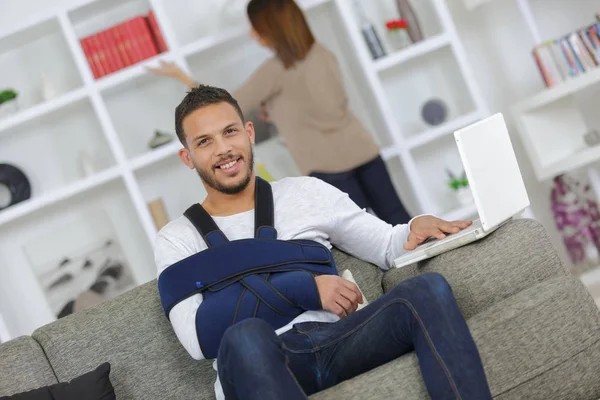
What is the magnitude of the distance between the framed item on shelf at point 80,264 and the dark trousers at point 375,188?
4.22 feet

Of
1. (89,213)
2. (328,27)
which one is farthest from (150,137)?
(328,27)

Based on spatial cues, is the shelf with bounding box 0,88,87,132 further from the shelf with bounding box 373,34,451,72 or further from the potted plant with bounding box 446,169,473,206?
the potted plant with bounding box 446,169,473,206

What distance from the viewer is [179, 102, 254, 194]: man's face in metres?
2.57

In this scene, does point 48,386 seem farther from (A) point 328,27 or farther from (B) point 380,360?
(A) point 328,27

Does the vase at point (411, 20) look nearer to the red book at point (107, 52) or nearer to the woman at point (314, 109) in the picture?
the woman at point (314, 109)

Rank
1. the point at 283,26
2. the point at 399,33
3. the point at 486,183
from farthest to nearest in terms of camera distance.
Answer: the point at 399,33 → the point at 283,26 → the point at 486,183

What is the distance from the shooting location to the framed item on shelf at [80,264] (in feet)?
16.5

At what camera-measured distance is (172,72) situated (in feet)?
15.7

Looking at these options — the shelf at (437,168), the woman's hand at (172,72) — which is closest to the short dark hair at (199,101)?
the woman's hand at (172,72)

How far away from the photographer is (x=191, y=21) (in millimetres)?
5223

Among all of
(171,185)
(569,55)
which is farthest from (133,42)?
(569,55)

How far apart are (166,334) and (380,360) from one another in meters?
0.70

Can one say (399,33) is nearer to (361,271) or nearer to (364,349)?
(361,271)

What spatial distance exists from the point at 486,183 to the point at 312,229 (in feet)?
1.73
